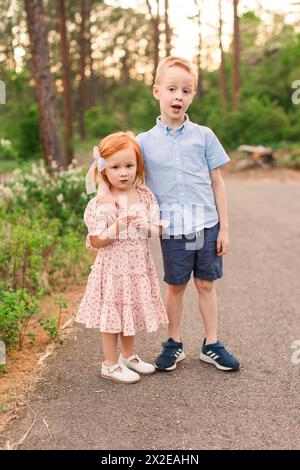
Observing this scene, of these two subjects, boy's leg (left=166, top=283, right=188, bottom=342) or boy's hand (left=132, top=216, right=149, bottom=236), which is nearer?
boy's hand (left=132, top=216, right=149, bottom=236)

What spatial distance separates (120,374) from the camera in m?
3.55

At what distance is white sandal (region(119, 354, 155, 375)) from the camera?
3668 mm

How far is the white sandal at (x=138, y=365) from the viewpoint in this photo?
12.0 ft

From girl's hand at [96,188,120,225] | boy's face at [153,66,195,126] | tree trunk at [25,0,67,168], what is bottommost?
girl's hand at [96,188,120,225]

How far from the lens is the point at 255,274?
20.9ft

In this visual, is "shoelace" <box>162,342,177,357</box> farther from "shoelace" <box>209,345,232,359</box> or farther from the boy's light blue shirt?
the boy's light blue shirt

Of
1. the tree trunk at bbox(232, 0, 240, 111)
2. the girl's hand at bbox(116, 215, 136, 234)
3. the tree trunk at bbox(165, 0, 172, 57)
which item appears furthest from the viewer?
the tree trunk at bbox(165, 0, 172, 57)

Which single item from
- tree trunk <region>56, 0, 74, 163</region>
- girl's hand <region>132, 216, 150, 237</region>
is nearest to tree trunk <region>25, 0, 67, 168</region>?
girl's hand <region>132, 216, 150, 237</region>

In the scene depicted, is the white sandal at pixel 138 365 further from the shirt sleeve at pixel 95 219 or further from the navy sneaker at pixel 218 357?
the shirt sleeve at pixel 95 219

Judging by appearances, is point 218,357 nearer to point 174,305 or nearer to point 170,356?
point 170,356

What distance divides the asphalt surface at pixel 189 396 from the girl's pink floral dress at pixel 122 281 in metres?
0.36

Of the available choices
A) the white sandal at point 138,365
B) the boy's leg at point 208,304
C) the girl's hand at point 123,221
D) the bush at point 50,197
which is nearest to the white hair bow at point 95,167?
the girl's hand at point 123,221

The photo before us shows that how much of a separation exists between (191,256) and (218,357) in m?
0.64

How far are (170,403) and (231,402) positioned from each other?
319 millimetres
